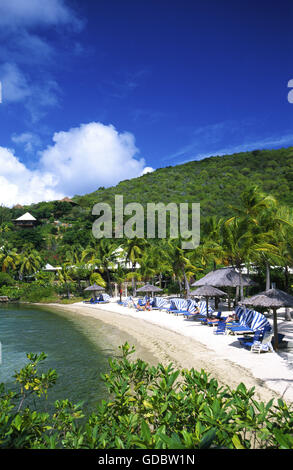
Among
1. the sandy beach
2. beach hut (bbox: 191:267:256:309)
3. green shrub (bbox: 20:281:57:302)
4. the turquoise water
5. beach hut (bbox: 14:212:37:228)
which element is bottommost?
green shrub (bbox: 20:281:57:302)

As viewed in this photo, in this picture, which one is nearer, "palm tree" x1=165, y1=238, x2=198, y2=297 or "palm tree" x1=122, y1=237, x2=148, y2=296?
"palm tree" x1=165, y1=238, x2=198, y2=297

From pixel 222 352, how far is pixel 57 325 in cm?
1241

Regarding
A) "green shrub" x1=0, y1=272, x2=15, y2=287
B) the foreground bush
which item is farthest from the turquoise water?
"green shrub" x1=0, y1=272, x2=15, y2=287

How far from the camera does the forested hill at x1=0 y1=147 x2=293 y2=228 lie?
5350 centimetres

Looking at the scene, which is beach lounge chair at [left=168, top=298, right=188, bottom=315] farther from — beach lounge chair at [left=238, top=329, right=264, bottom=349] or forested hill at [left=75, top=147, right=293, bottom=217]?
forested hill at [left=75, top=147, right=293, bottom=217]

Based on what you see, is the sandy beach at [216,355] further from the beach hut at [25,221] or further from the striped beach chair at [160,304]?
the beach hut at [25,221]

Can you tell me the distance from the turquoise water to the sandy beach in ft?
5.05

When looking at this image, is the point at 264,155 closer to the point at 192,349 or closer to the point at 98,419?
the point at 192,349

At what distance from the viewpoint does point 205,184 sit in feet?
214

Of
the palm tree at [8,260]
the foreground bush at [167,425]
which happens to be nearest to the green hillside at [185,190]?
the palm tree at [8,260]

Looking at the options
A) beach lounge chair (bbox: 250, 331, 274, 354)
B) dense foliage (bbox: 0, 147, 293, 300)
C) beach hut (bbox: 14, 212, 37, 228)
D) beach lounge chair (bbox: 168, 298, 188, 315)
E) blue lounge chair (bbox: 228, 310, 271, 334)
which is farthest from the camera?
beach hut (bbox: 14, 212, 37, 228)

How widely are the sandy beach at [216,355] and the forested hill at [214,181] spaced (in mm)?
35695

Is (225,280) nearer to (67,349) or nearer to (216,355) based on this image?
(216,355)

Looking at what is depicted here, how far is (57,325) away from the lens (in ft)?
61.7
